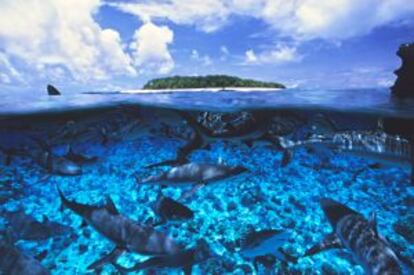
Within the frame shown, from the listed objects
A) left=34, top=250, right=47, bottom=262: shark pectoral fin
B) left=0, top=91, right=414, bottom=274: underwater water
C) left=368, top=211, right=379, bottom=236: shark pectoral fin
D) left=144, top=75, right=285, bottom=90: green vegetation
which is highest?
left=144, top=75, right=285, bottom=90: green vegetation

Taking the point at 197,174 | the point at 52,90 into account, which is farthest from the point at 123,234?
the point at 52,90

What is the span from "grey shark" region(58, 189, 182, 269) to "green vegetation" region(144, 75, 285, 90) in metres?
21.8

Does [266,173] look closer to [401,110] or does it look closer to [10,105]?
[401,110]

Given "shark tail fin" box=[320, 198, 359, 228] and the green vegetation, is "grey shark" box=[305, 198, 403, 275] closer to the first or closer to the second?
"shark tail fin" box=[320, 198, 359, 228]

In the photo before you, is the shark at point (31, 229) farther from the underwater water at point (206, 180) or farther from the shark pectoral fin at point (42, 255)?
the shark pectoral fin at point (42, 255)

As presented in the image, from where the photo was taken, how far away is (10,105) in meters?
15.5

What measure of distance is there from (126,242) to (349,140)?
8319 mm

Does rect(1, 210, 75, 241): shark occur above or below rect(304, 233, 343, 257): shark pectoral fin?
below

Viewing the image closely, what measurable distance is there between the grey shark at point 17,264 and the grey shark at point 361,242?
385 cm

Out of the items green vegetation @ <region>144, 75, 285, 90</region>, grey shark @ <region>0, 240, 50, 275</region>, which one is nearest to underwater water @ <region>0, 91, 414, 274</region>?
grey shark @ <region>0, 240, 50, 275</region>

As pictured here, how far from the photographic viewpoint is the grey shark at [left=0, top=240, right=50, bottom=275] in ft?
16.2

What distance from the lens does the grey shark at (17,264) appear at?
493cm

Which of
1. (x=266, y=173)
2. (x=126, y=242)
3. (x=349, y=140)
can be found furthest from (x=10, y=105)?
(x=349, y=140)

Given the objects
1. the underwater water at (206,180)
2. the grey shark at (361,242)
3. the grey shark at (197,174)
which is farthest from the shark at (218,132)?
the grey shark at (361,242)
